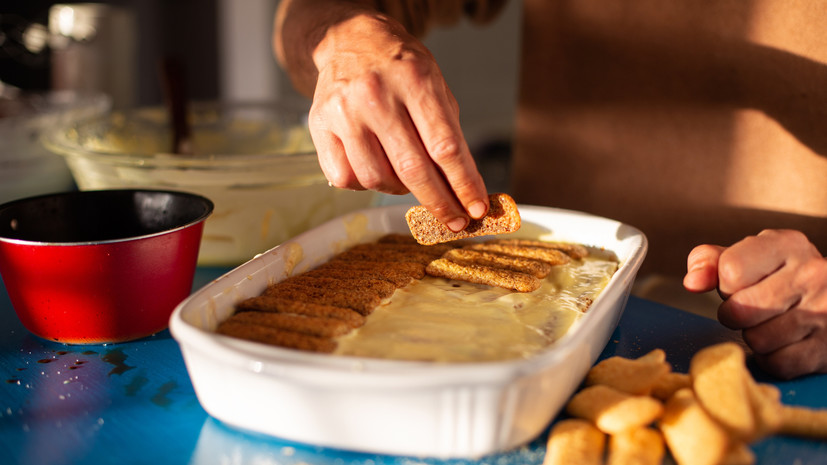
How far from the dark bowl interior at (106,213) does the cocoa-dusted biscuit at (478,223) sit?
0.37 meters

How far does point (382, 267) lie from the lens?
118cm

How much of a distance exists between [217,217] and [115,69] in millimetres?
1671

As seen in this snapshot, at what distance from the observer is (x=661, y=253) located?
1.72 m

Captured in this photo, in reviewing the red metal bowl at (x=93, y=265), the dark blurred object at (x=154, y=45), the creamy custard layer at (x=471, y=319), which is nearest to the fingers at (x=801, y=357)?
the creamy custard layer at (x=471, y=319)

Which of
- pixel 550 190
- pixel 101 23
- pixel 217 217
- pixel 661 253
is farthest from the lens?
pixel 101 23

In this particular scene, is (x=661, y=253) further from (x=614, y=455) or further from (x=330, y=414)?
(x=330, y=414)

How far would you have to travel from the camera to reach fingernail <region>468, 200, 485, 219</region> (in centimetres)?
106

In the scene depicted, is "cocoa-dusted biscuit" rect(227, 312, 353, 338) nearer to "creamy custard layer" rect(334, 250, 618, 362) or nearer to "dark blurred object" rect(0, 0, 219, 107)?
"creamy custard layer" rect(334, 250, 618, 362)

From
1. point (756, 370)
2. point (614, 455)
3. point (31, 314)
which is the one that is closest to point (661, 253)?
point (756, 370)

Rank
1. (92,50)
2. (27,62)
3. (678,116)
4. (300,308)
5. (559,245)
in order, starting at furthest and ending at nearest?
(27,62) → (92,50) → (678,116) → (559,245) → (300,308)

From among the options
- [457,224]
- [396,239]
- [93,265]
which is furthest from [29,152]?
[457,224]

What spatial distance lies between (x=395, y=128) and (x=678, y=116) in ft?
3.04

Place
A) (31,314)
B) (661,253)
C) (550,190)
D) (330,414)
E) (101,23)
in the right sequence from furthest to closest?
(101,23)
(550,190)
(661,253)
(31,314)
(330,414)

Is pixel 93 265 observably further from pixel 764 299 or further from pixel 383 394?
pixel 764 299
